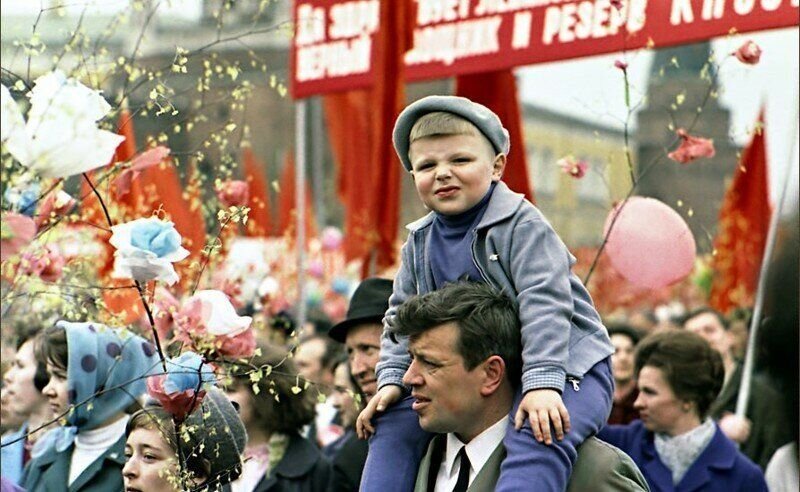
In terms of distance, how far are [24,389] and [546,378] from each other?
3.27m

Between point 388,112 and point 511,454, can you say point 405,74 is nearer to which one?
point 388,112

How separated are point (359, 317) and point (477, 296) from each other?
76.2 inches

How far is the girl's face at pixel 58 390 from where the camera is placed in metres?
5.76

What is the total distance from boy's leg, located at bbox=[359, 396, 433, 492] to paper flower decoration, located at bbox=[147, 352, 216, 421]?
1.65 ft

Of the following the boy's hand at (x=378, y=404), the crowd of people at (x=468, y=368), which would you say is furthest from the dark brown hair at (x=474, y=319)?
the boy's hand at (x=378, y=404)

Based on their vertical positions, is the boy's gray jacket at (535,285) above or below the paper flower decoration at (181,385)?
above

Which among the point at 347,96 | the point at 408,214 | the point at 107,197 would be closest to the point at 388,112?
the point at 347,96

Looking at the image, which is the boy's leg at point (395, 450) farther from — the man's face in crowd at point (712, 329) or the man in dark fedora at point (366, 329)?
the man's face in crowd at point (712, 329)

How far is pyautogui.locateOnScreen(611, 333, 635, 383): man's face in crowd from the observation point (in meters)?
8.11

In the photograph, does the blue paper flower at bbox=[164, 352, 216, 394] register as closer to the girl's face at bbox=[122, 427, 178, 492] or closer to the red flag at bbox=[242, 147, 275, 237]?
the girl's face at bbox=[122, 427, 178, 492]

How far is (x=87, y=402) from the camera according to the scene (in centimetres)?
555

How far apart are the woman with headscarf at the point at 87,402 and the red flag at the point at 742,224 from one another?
6.88 meters

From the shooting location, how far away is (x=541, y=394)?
3850 millimetres

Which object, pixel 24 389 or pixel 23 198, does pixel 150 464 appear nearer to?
pixel 23 198
